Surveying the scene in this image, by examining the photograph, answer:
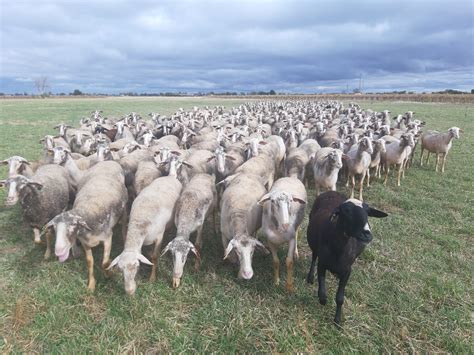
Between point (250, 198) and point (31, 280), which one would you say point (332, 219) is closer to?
point (250, 198)

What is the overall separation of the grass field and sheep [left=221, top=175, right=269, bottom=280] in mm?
469

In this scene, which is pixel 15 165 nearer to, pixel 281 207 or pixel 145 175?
pixel 145 175

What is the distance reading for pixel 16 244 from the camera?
7184 millimetres

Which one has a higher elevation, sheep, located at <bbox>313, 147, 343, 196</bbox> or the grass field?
sheep, located at <bbox>313, 147, 343, 196</bbox>

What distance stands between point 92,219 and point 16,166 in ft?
14.0

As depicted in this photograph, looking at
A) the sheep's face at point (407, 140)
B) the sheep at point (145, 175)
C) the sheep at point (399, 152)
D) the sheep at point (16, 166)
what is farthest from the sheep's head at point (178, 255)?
the sheep's face at point (407, 140)

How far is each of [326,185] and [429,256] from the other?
3.47 m

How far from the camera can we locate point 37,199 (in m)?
6.92

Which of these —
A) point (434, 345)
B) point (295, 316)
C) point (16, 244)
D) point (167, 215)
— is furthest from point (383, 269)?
point (16, 244)

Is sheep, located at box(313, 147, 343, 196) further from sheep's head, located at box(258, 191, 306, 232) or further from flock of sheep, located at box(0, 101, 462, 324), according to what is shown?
sheep's head, located at box(258, 191, 306, 232)

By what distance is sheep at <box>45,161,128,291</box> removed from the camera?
5.48 m

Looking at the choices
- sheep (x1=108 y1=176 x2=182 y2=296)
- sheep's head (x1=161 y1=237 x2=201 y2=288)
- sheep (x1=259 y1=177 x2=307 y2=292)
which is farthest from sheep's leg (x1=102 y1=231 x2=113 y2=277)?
sheep (x1=259 y1=177 x2=307 y2=292)

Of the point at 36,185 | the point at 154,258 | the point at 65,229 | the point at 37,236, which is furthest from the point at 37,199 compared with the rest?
the point at 154,258

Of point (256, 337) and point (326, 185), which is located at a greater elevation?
point (326, 185)
